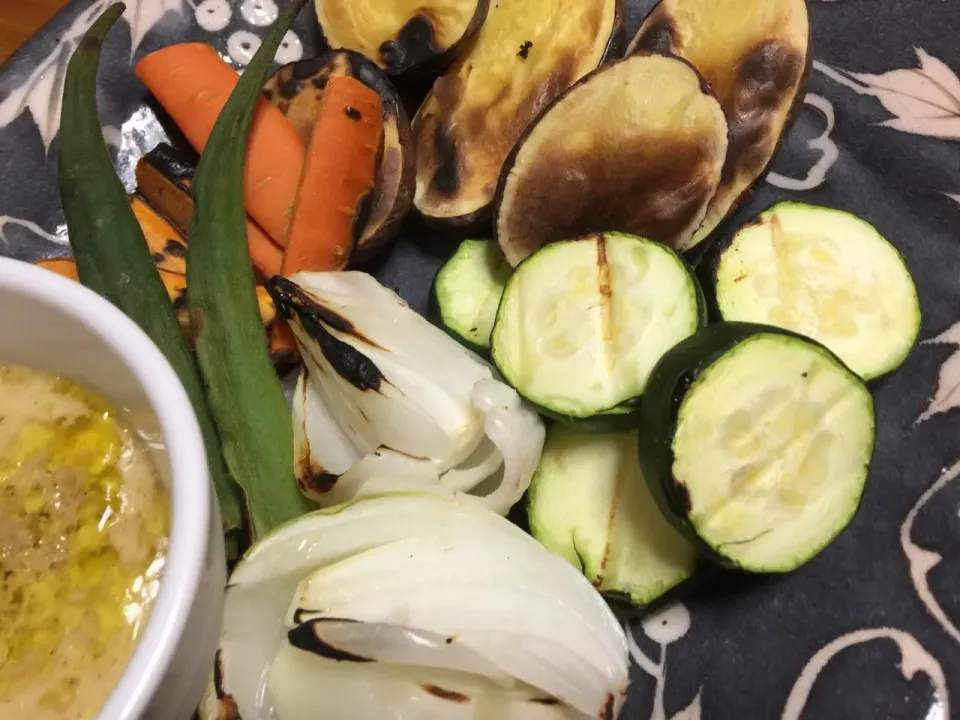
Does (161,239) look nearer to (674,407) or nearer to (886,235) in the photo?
(674,407)

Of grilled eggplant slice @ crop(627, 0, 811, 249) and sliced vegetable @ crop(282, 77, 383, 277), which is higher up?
sliced vegetable @ crop(282, 77, 383, 277)

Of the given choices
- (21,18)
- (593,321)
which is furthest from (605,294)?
(21,18)

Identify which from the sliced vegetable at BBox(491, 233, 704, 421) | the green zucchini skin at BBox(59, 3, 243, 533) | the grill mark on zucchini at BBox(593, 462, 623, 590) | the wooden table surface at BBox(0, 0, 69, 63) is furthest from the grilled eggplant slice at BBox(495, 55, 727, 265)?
the wooden table surface at BBox(0, 0, 69, 63)

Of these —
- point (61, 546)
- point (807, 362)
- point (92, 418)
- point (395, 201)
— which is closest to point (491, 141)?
point (395, 201)

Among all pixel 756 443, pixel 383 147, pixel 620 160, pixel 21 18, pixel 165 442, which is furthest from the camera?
pixel 21 18

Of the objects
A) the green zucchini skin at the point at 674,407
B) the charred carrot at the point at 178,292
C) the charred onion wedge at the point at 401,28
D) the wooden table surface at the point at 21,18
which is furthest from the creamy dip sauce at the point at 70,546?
the wooden table surface at the point at 21,18

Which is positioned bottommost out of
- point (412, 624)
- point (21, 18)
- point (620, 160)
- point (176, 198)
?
point (412, 624)

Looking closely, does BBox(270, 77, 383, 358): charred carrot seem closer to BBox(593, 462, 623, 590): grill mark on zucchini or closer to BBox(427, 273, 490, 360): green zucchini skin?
BBox(427, 273, 490, 360): green zucchini skin

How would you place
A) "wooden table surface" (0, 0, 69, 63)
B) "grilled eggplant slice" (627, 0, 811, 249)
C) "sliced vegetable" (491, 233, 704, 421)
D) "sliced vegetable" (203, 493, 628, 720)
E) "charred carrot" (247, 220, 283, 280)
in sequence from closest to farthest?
"sliced vegetable" (203, 493, 628, 720) → "sliced vegetable" (491, 233, 704, 421) → "grilled eggplant slice" (627, 0, 811, 249) → "charred carrot" (247, 220, 283, 280) → "wooden table surface" (0, 0, 69, 63)

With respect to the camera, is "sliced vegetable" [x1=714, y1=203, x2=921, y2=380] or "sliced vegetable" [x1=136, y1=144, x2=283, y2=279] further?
"sliced vegetable" [x1=136, y1=144, x2=283, y2=279]
